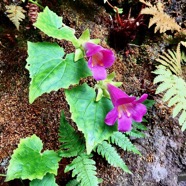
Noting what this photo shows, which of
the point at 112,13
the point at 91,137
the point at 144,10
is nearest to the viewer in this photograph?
the point at 91,137

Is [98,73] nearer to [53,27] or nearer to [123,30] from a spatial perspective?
[53,27]

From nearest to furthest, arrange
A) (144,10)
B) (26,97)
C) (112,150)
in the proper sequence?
(112,150) < (26,97) < (144,10)

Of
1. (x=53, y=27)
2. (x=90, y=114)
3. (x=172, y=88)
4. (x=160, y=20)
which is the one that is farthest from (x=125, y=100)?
(x=160, y=20)

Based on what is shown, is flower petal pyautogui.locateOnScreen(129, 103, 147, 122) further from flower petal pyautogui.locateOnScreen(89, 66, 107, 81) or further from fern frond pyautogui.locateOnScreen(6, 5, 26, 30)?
fern frond pyautogui.locateOnScreen(6, 5, 26, 30)

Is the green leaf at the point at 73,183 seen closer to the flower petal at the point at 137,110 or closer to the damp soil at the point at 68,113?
the damp soil at the point at 68,113

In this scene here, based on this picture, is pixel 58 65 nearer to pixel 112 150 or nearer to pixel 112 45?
pixel 112 150

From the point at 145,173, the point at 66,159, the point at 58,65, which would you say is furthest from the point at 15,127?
the point at 145,173
